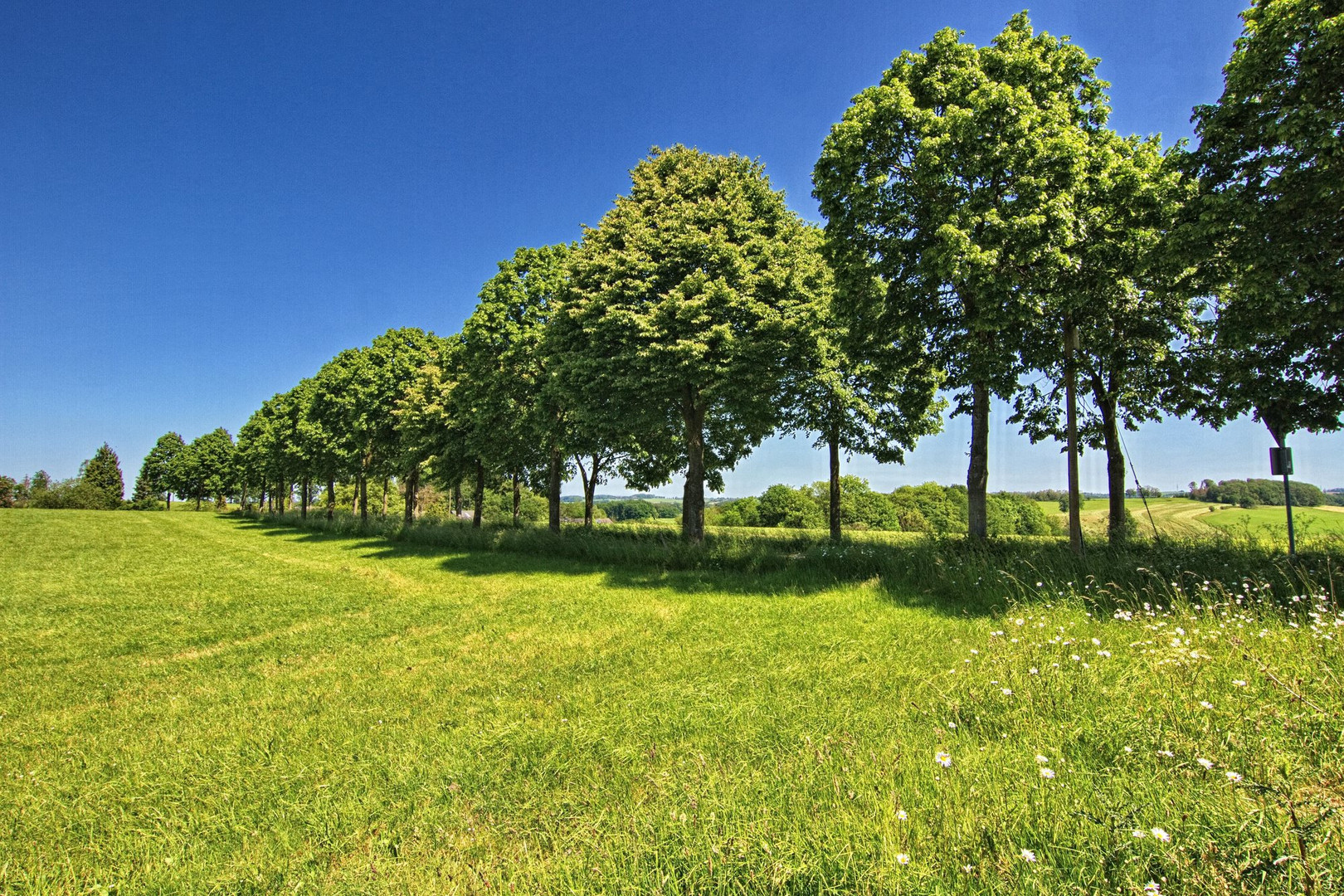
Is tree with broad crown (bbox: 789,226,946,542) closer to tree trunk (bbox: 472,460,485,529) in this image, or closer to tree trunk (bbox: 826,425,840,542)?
tree trunk (bbox: 826,425,840,542)

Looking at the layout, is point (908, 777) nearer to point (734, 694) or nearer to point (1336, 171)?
point (734, 694)

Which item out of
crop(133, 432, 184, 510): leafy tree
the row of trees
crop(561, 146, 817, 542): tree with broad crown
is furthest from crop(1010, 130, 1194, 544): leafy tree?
crop(133, 432, 184, 510): leafy tree

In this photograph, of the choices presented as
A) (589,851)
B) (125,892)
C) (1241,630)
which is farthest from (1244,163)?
(125,892)

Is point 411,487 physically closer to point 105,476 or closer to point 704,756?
point 704,756

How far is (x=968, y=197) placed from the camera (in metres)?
10.9

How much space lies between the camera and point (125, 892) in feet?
9.97

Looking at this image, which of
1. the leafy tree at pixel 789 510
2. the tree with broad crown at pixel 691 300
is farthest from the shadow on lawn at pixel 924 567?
the leafy tree at pixel 789 510

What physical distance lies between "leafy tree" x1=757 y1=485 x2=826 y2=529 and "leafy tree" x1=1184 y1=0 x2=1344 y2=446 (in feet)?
171

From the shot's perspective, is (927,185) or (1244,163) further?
(927,185)

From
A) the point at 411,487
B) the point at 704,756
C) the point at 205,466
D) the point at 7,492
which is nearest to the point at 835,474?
the point at 704,756

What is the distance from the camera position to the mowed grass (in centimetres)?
252

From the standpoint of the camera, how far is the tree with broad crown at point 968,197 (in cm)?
1016

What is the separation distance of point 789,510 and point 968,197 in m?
53.0

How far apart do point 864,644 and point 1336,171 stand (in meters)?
9.83
